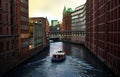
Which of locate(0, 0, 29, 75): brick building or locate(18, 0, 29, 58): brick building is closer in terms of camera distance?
locate(0, 0, 29, 75): brick building

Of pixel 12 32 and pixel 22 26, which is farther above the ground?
pixel 22 26

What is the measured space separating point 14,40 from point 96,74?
95.7ft

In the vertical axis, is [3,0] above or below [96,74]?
above

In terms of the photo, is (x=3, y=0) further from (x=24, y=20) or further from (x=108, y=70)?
(x=108, y=70)

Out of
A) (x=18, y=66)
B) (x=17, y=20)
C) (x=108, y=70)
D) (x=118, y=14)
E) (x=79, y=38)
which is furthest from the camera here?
(x=79, y=38)

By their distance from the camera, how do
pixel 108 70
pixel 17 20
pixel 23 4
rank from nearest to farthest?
pixel 108 70
pixel 17 20
pixel 23 4

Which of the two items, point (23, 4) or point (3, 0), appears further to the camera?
point (23, 4)

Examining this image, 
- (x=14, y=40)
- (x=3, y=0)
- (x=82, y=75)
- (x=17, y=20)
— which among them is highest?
(x=3, y=0)

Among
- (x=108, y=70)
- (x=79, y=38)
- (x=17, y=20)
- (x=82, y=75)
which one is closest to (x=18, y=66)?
(x=17, y=20)

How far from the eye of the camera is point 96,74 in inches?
2507

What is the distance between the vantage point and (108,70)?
67.8 metres

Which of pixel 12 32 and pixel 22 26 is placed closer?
pixel 12 32

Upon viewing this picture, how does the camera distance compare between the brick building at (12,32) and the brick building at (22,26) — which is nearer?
the brick building at (12,32)

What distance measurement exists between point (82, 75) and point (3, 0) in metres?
30.5
